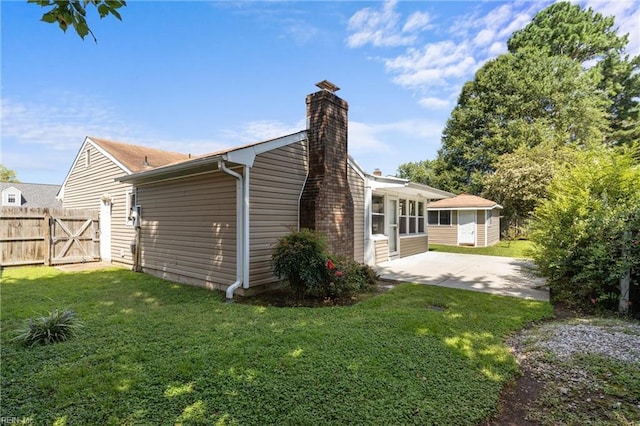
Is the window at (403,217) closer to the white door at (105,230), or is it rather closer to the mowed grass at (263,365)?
the mowed grass at (263,365)

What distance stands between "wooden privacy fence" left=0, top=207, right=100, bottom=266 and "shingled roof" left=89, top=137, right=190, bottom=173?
2.38 m

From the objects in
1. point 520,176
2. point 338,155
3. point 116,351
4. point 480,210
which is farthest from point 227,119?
point 520,176

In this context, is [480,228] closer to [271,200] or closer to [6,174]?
[271,200]

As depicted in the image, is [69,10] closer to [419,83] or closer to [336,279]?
[336,279]

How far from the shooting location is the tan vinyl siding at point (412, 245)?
12.2 metres

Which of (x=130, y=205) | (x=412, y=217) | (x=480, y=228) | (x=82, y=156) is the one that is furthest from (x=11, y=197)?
(x=480, y=228)

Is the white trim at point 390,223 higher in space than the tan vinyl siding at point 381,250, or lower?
higher

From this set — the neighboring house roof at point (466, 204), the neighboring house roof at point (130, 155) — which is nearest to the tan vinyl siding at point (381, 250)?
the neighboring house roof at point (466, 204)

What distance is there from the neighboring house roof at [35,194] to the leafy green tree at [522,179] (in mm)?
33512

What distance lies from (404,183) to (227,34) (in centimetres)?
698

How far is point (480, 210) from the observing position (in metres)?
17.2

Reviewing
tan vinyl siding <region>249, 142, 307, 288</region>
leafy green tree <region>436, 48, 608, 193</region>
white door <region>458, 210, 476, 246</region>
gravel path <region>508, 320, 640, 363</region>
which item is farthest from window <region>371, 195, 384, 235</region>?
leafy green tree <region>436, 48, 608, 193</region>

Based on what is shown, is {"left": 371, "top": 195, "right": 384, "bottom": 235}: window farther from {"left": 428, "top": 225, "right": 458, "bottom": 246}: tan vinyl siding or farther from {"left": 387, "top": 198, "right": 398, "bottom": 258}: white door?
{"left": 428, "top": 225, "right": 458, "bottom": 246}: tan vinyl siding

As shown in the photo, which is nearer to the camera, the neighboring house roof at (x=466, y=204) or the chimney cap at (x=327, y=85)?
the chimney cap at (x=327, y=85)
